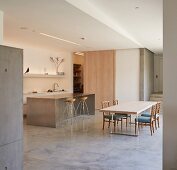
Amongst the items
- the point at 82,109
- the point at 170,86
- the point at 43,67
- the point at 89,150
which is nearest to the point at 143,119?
the point at 89,150

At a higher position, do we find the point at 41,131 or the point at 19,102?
the point at 19,102

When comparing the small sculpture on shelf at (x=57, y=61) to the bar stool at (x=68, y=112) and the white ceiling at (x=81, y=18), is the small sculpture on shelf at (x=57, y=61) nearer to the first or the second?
the bar stool at (x=68, y=112)

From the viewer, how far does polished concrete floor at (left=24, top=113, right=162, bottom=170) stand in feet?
13.5

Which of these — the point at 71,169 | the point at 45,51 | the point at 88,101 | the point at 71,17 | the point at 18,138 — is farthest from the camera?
the point at 45,51

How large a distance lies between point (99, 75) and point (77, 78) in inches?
90.4

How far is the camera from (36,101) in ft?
25.2

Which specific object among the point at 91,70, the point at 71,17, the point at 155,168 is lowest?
the point at 155,168

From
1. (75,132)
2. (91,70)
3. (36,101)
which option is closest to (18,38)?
(36,101)

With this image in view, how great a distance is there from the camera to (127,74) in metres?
10.9

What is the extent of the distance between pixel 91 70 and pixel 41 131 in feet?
17.7

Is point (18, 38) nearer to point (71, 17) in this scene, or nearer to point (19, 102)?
point (71, 17)

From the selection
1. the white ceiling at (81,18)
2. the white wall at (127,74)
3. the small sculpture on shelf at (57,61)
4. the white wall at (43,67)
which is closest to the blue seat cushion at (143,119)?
the white ceiling at (81,18)

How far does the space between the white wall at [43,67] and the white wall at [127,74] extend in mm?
2431

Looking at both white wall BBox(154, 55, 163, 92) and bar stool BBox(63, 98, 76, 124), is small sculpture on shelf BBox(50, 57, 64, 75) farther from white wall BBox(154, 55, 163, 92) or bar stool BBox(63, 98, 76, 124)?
white wall BBox(154, 55, 163, 92)
